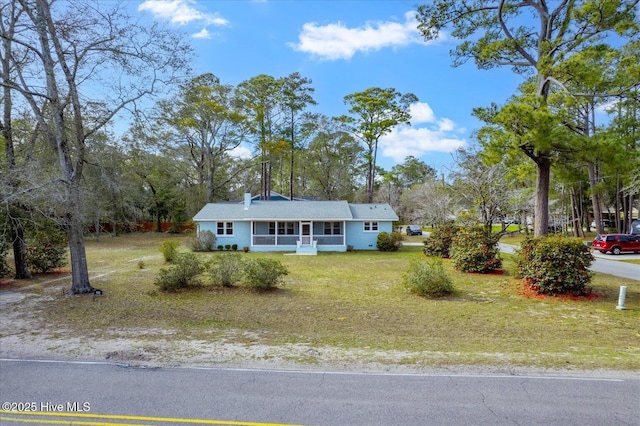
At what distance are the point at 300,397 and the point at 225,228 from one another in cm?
2361

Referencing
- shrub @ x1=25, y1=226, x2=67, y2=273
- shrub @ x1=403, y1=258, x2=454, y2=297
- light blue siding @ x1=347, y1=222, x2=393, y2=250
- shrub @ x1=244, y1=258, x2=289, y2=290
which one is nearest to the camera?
shrub @ x1=403, y1=258, x2=454, y2=297

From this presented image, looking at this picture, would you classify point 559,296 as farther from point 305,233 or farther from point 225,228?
point 225,228

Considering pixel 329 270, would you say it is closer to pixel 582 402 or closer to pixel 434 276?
pixel 434 276

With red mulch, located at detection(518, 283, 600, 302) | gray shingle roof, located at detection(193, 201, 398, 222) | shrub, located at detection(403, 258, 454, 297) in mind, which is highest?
gray shingle roof, located at detection(193, 201, 398, 222)

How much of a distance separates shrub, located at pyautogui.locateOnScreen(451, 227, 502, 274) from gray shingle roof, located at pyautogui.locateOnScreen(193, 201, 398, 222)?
33.2 feet

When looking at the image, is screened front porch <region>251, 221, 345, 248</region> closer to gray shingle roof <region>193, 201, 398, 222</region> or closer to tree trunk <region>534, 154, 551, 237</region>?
gray shingle roof <region>193, 201, 398, 222</region>

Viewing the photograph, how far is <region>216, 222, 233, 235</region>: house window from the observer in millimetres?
27359

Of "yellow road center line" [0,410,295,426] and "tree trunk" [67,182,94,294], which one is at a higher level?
"tree trunk" [67,182,94,294]

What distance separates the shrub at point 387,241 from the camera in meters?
26.6

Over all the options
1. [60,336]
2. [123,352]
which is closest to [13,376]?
[123,352]

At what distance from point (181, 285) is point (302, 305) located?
4627 mm

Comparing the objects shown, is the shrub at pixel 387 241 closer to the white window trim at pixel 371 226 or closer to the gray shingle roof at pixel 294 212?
the white window trim at pixel 371 226

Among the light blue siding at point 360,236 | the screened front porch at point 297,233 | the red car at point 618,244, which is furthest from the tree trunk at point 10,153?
the red car at point 618,244

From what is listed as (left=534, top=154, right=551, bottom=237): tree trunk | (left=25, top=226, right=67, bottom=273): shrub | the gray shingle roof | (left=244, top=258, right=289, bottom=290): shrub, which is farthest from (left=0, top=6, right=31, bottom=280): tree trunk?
(left=534, top=154, right=551, bottom=237): tree trunk
